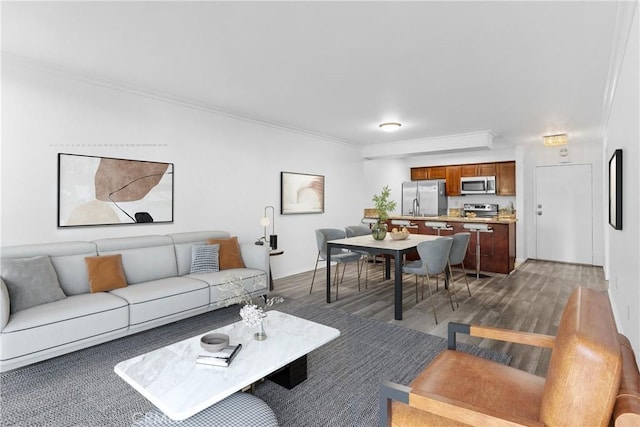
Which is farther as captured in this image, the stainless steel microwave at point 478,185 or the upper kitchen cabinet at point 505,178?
the stainless steel microwave at point 478,185

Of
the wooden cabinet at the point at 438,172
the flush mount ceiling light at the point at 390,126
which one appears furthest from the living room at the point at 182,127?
the wooden cabinet at the point at 438,172

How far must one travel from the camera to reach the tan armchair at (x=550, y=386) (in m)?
1.00

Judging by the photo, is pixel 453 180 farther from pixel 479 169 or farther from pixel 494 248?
pixel 494 248

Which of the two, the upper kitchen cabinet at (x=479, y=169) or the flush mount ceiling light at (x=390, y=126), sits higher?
the flush mount ceiling light at (x=390, y=126)

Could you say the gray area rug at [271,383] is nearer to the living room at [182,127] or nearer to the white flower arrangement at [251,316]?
the white flower arrangement at [251,316]

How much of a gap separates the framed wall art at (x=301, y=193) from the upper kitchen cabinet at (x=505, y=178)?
401 cm

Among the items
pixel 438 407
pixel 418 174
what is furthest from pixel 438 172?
pixel 438 407

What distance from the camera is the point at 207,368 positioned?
1.80m

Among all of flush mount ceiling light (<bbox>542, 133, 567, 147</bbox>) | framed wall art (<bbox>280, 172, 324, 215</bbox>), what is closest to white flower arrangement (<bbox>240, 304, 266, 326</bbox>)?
framed wall art (<bbox>280, 172, 324, 215</bbox>)

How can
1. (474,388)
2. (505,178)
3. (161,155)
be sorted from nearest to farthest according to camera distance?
1. (474,388)
2. (161,155)
3. (505,178)

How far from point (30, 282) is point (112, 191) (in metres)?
1.21

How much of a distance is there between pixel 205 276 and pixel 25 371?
1.59 m

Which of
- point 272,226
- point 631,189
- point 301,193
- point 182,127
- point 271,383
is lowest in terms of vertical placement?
point 271,383

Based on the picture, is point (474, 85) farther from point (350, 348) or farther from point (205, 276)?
point (205, 276)
